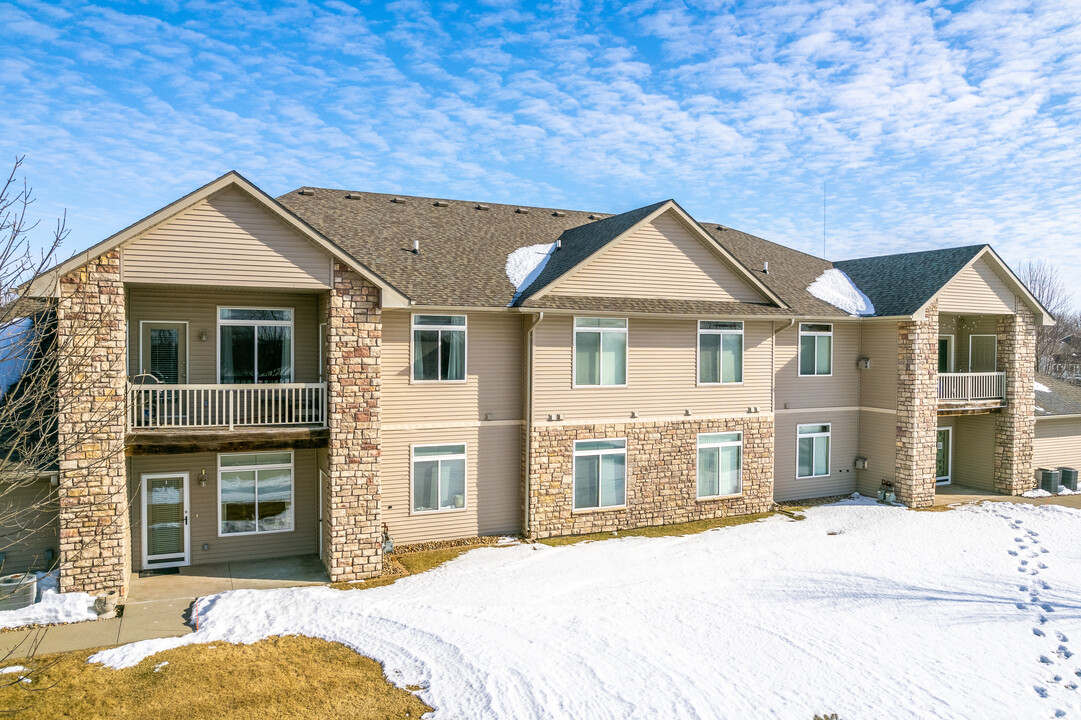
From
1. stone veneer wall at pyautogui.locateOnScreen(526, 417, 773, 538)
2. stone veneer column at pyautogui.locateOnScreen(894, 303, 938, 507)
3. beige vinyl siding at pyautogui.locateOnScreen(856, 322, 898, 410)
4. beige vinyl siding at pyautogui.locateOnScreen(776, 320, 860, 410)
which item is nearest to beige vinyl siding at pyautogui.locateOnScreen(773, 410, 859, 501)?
beige vinyl siding at pyautogui.locateOnScreen(776, 320, 860, 410)

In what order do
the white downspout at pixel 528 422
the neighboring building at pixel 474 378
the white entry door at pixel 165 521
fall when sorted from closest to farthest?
the neighboring building at pixel 474 378 < the white entry door at pixel 165 521 < the white downspout at pixel 528 422

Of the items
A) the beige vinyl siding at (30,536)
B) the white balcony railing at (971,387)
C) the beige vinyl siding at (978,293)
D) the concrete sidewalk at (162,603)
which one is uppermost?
the beige vinyl siding at (978,293)

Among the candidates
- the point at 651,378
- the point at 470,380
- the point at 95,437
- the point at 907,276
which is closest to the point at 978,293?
the point at 907,276

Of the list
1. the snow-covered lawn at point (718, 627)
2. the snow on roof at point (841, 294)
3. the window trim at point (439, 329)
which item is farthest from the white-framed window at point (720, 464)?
the window trim at point (439, 329)

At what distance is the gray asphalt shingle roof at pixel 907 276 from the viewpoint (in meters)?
19.9

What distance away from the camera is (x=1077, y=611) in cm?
1212

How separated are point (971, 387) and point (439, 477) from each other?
16.7m

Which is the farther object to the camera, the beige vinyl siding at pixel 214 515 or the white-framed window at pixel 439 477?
the white-framed window at pixel 439 477

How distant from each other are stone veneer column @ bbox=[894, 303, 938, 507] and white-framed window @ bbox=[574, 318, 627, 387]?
28.8ft

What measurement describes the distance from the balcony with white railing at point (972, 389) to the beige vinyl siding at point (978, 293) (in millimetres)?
1996

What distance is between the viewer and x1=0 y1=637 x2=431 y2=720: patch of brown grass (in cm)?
867

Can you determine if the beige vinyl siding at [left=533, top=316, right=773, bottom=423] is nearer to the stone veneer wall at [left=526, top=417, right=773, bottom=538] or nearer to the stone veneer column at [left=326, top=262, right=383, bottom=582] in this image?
the stone veneer wall at [left=526, top=417, right=773, bottom=538]

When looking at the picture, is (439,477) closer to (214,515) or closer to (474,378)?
(474,378)

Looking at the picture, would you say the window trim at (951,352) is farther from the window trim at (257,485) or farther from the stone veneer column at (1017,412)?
the window trim at (257,485)
